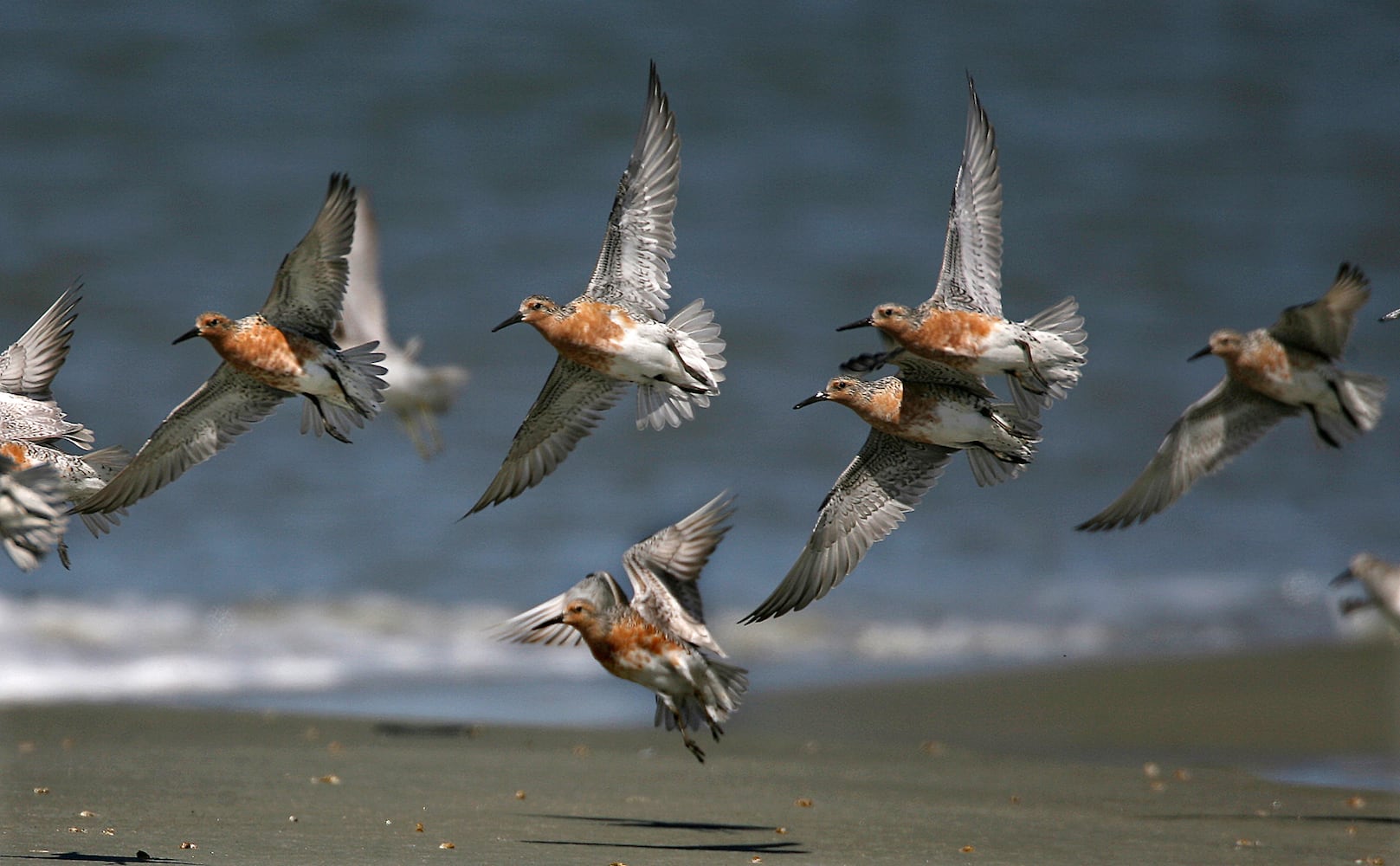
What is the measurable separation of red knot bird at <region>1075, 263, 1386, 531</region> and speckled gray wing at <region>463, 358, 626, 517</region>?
1.84 m

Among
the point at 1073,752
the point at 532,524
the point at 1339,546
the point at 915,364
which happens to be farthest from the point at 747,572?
the point at 915,364

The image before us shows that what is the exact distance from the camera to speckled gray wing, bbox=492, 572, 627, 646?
18.3 feet

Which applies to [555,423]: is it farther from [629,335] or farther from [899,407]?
[899,407]

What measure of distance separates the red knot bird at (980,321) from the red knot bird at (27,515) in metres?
2.39

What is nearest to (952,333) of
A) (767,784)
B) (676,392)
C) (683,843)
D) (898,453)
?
(898,453)

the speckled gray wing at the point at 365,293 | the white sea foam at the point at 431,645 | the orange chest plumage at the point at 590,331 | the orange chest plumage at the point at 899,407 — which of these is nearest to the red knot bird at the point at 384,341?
the speckled gray wing at the point at 365,293

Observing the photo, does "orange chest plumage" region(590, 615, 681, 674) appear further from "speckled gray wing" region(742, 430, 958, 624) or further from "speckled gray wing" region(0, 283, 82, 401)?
"speckled gray wing" region(0, 283, 82, 401)

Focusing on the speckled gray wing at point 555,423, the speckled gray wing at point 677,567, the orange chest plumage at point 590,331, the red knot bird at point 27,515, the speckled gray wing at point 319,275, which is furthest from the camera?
the speckled gray wing at point 555,423

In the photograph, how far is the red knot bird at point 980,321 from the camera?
5.27 meters

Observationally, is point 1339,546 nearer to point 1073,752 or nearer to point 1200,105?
point 1073,752

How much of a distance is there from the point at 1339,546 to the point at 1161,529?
1432mm

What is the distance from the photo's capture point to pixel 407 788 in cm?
611

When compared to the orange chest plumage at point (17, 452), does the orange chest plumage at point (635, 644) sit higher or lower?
lower

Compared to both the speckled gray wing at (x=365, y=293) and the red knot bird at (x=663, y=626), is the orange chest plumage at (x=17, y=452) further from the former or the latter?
the speckled gray wing at (x=365, y=293)
